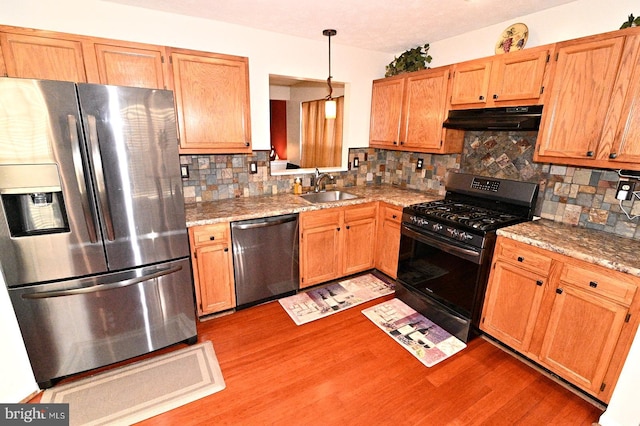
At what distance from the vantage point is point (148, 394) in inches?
75.5

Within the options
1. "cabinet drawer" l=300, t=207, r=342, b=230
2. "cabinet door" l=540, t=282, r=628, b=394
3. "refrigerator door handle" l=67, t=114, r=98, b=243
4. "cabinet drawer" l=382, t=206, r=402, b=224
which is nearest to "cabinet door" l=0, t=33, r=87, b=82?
"refrigerator door handle" l=67, t=114, r=98, b=243

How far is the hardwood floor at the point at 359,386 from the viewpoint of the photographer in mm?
1797

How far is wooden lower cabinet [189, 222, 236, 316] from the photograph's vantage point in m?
2.44

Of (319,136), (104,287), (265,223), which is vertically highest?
(319,136)

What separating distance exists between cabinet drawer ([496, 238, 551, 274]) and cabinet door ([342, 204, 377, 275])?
53.7 inches

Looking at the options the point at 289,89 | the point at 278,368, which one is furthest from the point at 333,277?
the point at 289,89

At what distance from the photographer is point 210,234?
2467 mm

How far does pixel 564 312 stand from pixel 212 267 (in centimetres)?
270

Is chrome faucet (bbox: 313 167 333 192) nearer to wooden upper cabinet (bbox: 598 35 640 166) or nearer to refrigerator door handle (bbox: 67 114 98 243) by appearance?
refrigerator door handle (bbox: 67 114 98 243)

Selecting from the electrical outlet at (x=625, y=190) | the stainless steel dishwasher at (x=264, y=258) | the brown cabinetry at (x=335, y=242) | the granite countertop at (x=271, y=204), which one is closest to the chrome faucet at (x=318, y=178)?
the granite countertop at (x=271, y=204)

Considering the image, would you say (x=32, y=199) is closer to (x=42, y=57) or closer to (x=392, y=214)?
(x=42, y=57)

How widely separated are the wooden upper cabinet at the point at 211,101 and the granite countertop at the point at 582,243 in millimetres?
2450

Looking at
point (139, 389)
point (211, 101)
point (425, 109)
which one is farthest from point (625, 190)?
point (139, 389)

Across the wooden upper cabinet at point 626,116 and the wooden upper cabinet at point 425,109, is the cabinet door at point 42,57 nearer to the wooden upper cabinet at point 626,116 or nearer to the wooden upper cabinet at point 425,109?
the wooden upper cabinet at point 425,109
